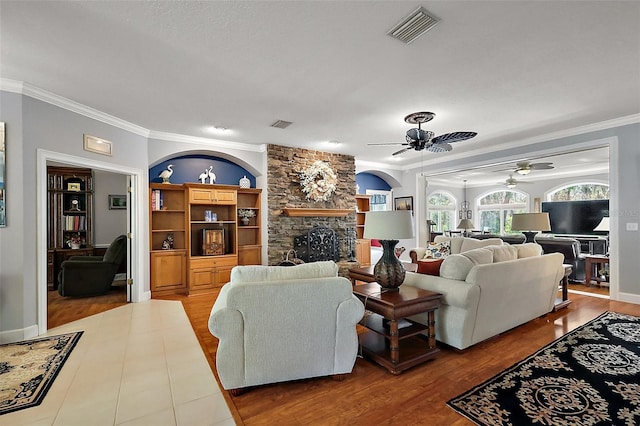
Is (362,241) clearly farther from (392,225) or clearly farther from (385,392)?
(385,392)

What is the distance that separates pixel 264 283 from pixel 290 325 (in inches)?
14.2

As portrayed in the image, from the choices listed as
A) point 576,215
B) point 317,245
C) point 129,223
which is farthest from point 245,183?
point 576,215

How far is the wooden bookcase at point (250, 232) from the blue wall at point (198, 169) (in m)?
0.35

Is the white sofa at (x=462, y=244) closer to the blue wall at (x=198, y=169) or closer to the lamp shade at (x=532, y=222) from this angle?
the lamp shade at (x=532, y=222)

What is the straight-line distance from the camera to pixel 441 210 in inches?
473

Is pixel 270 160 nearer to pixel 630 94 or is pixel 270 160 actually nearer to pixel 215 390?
pixel 215 390

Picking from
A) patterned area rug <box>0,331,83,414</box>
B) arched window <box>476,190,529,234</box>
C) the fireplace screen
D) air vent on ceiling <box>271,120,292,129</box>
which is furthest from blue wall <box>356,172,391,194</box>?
patterned area rug <box>0,331,83,414</box>

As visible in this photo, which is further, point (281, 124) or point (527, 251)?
point (281, 124)

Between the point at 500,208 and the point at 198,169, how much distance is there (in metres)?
10.8

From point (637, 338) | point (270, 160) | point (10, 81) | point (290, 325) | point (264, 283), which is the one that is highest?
point (10, 81)

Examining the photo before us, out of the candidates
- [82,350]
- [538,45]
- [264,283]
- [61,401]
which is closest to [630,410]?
[264,283]

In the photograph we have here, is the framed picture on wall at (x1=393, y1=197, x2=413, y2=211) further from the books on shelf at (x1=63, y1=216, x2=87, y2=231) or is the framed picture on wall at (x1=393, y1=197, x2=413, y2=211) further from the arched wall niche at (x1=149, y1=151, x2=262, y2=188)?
the books on shelf at (x1=63, y1=216, x2=87, y2=231)

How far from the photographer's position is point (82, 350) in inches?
118

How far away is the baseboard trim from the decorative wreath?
440 centimetres
